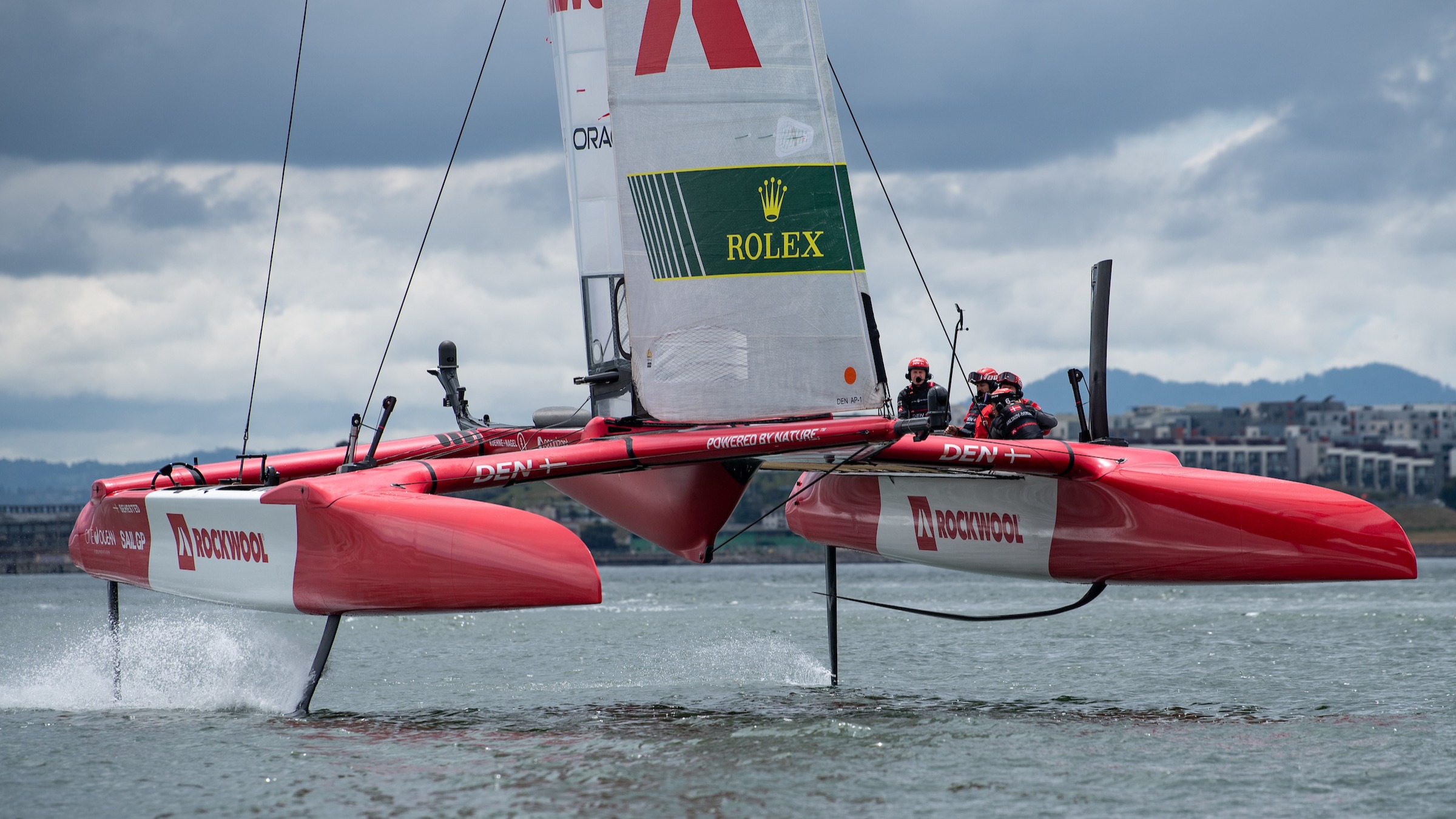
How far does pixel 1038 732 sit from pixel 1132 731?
→ 50cm

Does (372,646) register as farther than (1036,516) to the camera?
Yes

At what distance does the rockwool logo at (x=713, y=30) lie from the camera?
8047mm

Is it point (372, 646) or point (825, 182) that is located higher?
point (825, 182)

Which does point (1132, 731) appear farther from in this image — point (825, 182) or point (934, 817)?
point (825, 182)

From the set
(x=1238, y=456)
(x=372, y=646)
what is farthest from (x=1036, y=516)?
(x=1238, y=456)

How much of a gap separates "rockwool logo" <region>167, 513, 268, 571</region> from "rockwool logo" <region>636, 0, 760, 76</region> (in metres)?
3.25

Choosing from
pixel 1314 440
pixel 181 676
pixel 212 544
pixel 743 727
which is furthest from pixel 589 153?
pixel 1314 440

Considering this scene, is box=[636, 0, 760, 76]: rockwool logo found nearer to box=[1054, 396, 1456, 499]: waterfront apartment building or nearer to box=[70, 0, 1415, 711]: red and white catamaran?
box=[70, 0, 1415, 711]: red and white catamaran

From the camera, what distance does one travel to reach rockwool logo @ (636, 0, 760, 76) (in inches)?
317

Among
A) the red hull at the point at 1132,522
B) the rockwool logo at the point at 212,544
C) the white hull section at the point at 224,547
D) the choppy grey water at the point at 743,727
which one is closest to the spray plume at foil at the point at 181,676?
the choppy grey water at the point at 743,727

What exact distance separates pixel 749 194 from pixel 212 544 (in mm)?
3364

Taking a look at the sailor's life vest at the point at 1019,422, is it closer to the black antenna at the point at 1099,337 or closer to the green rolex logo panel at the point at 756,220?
the black antenna at the point at 1099,337

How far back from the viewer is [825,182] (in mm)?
8031

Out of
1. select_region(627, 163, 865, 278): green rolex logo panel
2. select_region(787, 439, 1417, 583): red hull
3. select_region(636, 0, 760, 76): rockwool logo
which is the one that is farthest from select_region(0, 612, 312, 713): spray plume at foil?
select_region(636, 0, 760, 76): rockwool logo
